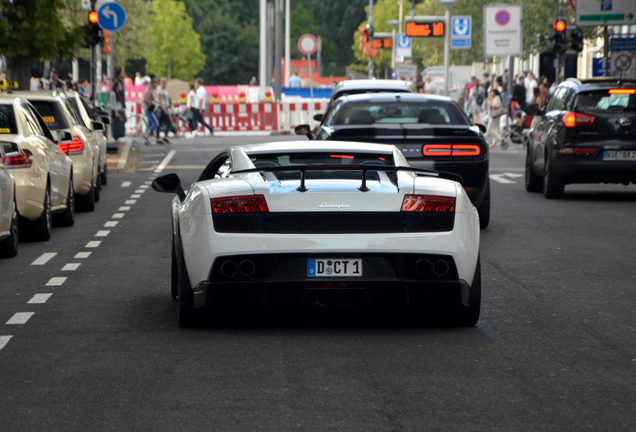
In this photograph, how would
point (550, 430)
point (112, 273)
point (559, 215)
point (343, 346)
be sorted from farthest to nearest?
point (559, 215) < point (112, 273) < point (343, 346) < point (550, 430)

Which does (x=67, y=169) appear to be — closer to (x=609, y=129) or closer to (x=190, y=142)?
(x=609, y=129)

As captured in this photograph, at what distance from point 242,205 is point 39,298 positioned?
2488 mm

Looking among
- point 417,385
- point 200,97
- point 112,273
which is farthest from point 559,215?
point 200,97

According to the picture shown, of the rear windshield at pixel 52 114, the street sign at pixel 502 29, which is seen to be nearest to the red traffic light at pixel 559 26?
the street sign at pixel 502 29

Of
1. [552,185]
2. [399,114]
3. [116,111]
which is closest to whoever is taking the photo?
[399,114]

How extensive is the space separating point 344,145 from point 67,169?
22.1 feet

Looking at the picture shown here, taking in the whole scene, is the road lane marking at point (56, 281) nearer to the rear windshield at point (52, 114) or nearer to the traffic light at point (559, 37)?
the rear windshield at point (52, 114)

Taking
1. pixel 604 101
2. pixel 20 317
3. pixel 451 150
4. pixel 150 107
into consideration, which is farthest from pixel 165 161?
pixel 20 317

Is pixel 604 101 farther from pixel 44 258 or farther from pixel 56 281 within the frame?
pixel 56 281

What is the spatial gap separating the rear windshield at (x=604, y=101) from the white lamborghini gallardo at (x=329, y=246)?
34.7ft

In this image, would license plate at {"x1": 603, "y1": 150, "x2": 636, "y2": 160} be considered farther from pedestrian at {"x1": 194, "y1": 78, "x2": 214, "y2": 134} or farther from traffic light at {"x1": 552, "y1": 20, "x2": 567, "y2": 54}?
pedestrian at {"x1": 194, "y1": 78, "x2": 214, "y2": 134}

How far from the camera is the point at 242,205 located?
24.1 feet

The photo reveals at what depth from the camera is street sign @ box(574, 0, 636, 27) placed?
34.0 m

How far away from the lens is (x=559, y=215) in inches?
618
